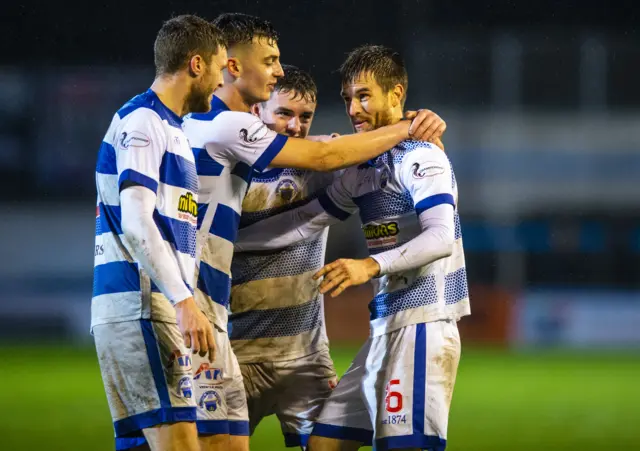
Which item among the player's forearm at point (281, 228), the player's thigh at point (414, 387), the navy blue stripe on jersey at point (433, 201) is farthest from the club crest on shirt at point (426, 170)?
the player's forearm at point (281, 228)

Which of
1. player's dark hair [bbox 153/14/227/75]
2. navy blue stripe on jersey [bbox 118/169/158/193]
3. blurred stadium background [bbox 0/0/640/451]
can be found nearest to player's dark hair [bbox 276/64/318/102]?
player's dark hair [bbox 153/14/227/75]

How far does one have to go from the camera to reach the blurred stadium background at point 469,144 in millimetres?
21359

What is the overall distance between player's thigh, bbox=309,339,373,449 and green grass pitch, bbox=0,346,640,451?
347 cm

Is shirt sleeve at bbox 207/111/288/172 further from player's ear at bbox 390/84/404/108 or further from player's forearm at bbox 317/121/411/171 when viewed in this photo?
player's ear at bbox 390/84/404/108

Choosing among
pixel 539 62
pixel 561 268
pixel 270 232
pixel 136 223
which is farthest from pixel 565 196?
pixel 136 223

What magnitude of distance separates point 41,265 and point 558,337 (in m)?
11.6

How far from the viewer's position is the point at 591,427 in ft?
32.6

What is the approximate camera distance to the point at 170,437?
3941 mm

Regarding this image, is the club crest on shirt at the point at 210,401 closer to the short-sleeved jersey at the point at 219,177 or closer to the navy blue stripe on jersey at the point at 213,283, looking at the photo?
the short-sleeved jersey at the point at 219,177

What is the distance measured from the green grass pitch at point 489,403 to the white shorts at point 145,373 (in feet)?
14.6

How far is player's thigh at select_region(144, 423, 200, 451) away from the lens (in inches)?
155

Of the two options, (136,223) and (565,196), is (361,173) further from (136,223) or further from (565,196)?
(565,196)

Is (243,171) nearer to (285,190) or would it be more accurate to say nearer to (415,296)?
(285,190)

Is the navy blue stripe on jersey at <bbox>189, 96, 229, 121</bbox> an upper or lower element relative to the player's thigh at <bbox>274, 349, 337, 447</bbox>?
upper
